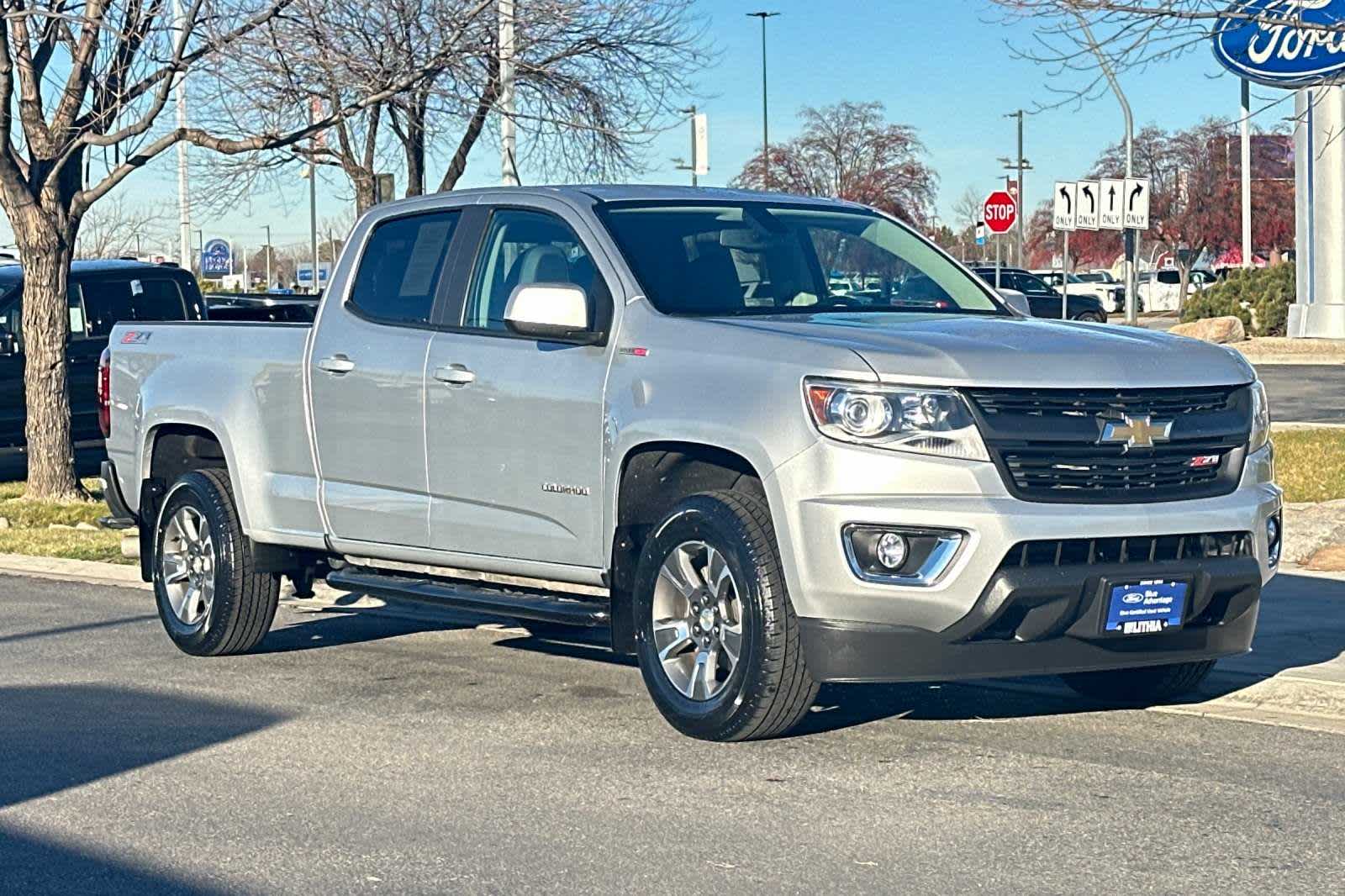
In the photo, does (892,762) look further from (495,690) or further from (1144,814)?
(495,690)

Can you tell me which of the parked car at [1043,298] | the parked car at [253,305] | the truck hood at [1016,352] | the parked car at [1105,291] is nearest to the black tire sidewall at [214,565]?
the truck hood at [1016,352]

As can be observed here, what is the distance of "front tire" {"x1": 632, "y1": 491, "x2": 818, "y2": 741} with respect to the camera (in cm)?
677

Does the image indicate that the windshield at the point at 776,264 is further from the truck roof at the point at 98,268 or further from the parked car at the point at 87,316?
the truck roof at the point at 98,268

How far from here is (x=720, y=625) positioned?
23.1ft

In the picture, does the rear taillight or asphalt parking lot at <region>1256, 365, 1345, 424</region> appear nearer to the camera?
the rear taillight

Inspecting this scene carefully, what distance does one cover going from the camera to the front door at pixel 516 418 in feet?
24.8

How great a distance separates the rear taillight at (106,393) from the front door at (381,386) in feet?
6.05

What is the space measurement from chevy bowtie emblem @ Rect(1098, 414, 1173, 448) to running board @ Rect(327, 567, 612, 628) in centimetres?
198

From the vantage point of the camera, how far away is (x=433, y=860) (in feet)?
18.4

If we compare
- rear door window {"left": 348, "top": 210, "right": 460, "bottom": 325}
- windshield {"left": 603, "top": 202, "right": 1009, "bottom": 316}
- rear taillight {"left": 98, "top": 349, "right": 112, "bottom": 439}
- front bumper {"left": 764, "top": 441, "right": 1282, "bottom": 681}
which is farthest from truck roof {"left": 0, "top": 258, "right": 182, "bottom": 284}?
front bumper {"left": 764, "top": 441, "right": 1282, "bottom": 681}

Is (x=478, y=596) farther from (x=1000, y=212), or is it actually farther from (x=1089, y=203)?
(x=1000, y=212)

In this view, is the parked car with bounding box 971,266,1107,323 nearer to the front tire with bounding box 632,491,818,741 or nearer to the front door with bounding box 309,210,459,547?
the front door with bounding box 309,210,459,547

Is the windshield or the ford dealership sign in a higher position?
the ford dealership sign

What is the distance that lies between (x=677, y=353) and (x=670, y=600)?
2.81 ft
